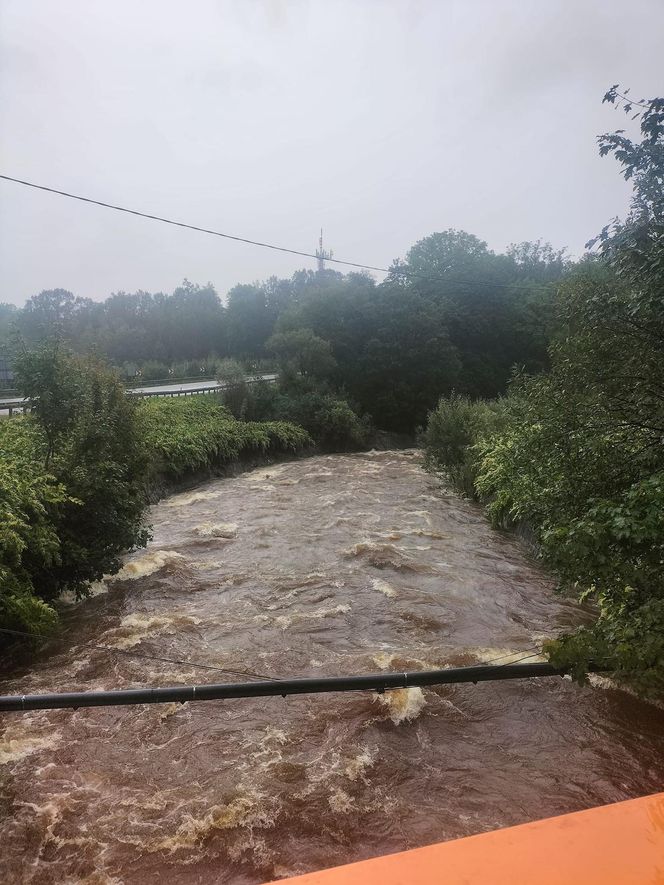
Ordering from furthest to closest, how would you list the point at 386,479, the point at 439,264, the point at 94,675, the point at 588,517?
the point at 439,264 < the point at 386,479 < the point at 94,675 < the point at 588,517

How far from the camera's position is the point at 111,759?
511cm

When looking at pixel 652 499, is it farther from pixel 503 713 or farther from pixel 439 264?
pixel 439 264

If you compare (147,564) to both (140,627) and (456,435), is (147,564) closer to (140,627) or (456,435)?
(140,627)

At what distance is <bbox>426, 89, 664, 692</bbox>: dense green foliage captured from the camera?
4.46 m

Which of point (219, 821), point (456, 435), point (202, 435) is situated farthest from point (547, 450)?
point (202, 435)

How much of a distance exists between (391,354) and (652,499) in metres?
27.5

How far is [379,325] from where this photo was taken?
3197cm

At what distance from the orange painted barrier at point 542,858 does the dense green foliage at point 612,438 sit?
Result: 5.45ft

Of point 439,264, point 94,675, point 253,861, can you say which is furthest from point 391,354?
point 253,861

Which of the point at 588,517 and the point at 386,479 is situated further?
the point at 386,479

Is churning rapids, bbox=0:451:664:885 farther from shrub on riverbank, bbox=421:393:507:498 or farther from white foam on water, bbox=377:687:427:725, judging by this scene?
shrub on riverbank, bbox=421:393:507:498

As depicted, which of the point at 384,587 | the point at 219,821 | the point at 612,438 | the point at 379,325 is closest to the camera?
the point at 219,821

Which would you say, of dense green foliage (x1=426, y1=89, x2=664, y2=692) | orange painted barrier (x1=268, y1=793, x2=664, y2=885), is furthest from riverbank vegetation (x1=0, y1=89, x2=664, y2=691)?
orange painted barrier (x1=268, y1=793, x2=664, y2=885)

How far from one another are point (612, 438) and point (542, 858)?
417cm
